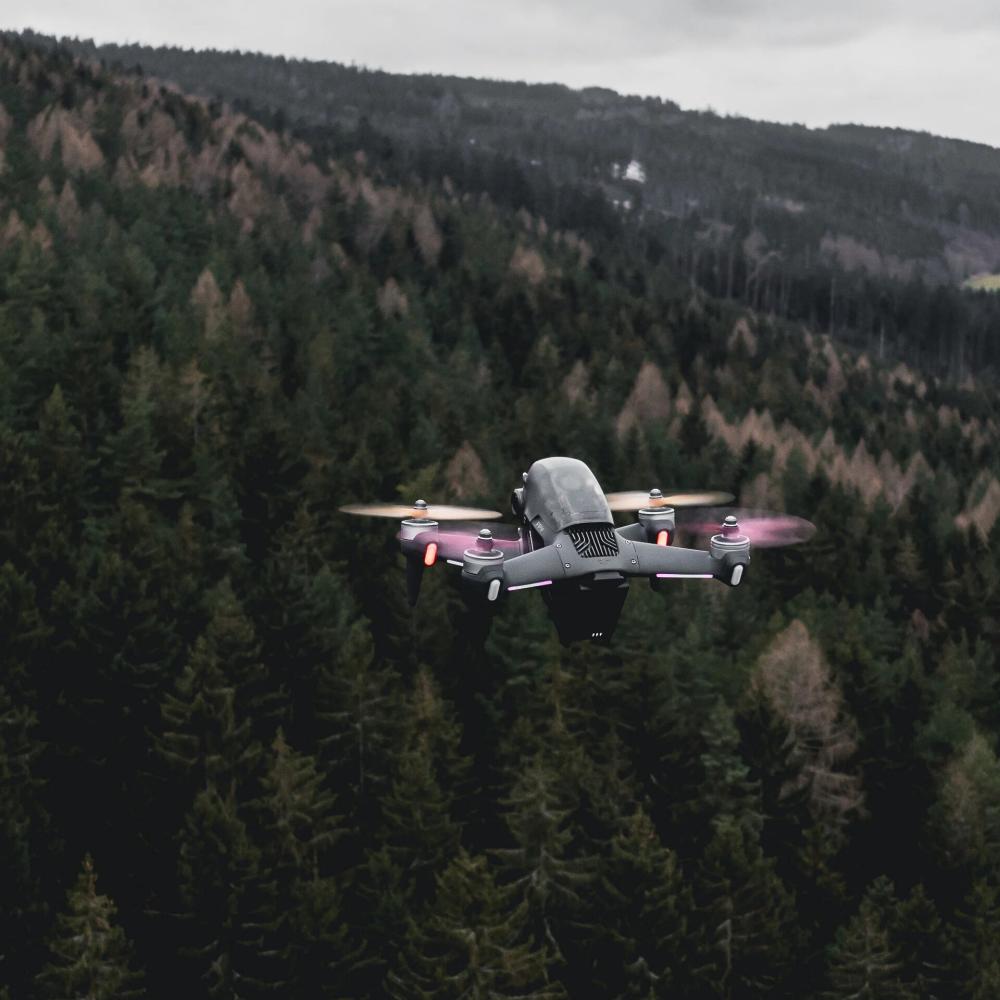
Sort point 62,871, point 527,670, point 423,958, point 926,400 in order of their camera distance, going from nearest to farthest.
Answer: point 423,958 → point 62,871 → point 527,670 → point 926,400

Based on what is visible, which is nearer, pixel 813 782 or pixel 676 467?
pixel 813 782

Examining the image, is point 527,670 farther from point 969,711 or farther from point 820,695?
point 969,711

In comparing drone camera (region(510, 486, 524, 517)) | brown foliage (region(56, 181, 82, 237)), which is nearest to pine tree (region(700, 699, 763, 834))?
drone camera (region(510, 486, 524, 517))

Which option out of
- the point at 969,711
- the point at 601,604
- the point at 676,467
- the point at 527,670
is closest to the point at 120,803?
the point at 527,670

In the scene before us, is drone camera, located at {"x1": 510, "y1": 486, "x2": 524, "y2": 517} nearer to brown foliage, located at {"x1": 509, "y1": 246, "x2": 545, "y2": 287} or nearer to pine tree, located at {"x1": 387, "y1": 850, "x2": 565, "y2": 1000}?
pine tree, located at {"x1": 387, "y1": 850, "x2": 565, "y2": 1000}

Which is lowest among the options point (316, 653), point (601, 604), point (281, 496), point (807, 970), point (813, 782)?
point (807, 970)

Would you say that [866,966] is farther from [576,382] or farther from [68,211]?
[68,211]

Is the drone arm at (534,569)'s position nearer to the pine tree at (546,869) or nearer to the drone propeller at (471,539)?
the drone propeller at (471,539)
